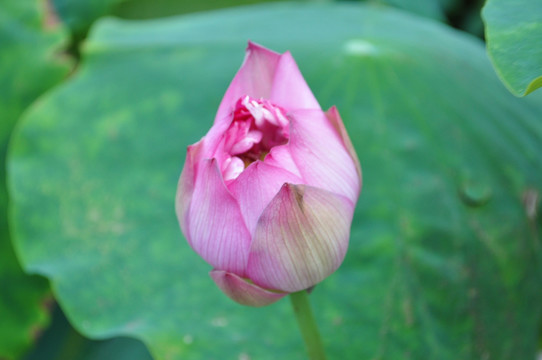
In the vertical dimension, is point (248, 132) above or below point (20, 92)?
above

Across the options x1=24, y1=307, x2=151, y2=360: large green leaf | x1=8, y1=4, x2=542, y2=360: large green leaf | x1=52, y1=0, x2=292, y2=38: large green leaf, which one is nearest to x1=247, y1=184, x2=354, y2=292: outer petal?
x1=8, y1=4, x2=542, y2=360: large green leaf

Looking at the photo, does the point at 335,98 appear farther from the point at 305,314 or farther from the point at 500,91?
the point at 305,314

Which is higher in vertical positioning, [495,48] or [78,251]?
[495,48]

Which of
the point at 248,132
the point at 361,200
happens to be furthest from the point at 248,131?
the point at 361,200

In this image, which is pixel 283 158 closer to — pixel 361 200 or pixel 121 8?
pixel 361 200

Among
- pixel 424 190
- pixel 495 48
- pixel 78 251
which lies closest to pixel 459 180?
pixel 424 190
